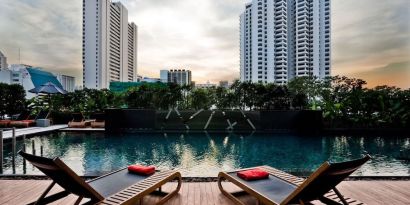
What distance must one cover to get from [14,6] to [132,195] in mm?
15144

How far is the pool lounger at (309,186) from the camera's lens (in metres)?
2.57

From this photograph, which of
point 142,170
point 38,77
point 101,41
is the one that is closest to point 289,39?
point 101,41

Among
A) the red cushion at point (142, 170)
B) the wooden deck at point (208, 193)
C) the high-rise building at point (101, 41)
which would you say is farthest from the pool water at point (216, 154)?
the high-rise building at point (101, 41)

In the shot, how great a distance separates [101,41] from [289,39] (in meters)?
58.0

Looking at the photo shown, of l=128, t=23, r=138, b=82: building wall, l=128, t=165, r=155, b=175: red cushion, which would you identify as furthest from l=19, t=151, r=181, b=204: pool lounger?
l=128, t=23, r=138, b=82: building wall

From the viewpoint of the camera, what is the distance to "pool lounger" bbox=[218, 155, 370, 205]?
2568 millimetres

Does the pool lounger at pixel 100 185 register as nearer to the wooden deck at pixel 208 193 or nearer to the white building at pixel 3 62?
the wooden deck at pixel 208 193

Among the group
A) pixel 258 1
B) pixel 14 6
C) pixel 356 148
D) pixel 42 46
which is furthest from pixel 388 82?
pixel 258 1

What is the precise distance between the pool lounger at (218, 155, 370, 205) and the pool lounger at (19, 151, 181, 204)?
1147mm

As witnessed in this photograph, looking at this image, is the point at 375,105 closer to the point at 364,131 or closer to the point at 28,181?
the point at 364,131

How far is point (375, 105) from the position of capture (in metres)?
15.3

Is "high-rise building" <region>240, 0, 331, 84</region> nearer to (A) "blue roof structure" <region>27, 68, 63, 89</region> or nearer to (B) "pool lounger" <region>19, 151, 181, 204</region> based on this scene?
(A) "blue roof structure" <region>27, 68, 63, 89</region>

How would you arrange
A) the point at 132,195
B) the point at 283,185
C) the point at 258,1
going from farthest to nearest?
1. the point at 258,1
2. the point at 283,185
3. the point at 132,195

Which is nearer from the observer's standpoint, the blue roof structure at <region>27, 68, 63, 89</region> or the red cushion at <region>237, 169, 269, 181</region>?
the red cushion at <region>237, 169, 269, 181</region>
